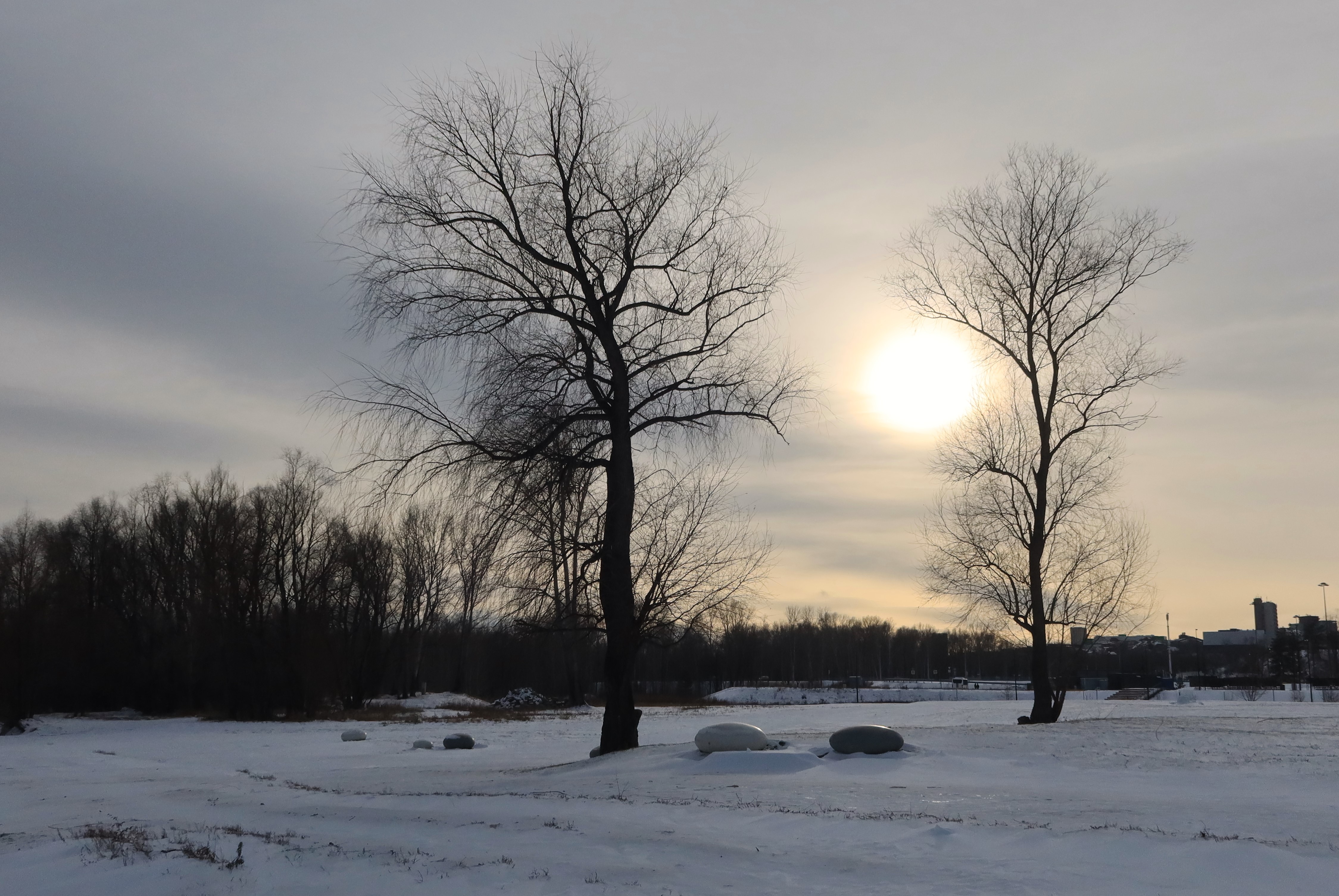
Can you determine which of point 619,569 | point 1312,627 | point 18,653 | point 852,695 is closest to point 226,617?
point 18,653

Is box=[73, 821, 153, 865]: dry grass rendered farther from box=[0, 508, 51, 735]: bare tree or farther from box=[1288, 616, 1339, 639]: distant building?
box=[1288, 616, 1339, 639]: distant building

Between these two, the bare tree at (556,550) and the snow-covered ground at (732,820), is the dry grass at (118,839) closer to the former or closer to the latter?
the snow-covered ground at (732,820)

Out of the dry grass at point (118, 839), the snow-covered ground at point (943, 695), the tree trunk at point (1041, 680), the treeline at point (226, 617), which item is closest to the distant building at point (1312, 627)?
the snow-covered ground at point (943, 695)

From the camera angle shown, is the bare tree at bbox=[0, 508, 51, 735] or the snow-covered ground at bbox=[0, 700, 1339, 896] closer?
the snow-covered ground at bbox=[0, 700, 1339, 896]

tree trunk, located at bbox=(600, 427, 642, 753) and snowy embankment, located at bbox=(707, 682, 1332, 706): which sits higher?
tree trunk, located at bbox=(600, 427, 642, 753)

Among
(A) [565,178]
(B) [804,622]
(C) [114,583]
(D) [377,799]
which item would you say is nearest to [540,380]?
(A) [565,178]

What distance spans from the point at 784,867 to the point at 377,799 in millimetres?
7383

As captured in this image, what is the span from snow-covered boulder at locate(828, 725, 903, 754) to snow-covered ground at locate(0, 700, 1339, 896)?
11.0 inches

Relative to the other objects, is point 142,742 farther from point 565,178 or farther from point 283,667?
point 565,178

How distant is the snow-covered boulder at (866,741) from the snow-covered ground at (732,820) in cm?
28

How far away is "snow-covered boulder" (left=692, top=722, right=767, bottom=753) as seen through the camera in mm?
16641

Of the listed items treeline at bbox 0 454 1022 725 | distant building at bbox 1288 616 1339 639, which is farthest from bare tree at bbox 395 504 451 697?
distant building at bbox 1288 616 1339 639

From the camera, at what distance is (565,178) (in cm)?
1712

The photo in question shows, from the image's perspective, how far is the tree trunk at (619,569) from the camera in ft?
55.5
